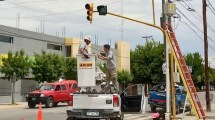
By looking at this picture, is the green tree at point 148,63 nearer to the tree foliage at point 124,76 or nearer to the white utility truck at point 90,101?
the tree foliage at point 124,76

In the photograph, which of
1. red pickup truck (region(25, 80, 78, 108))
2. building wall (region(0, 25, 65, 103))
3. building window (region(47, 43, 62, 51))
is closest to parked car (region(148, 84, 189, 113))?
red pickup truck (region(25, 80, 78, 108))

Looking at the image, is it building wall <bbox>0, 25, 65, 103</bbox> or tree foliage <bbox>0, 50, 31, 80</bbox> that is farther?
building wall <bbox>0, 25, 65, 103</bbox>

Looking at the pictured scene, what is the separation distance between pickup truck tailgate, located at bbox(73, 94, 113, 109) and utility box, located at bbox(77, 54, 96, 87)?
→ 1.34 ft

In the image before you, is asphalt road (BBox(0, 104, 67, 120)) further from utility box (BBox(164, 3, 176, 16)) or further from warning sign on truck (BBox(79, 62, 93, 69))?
warning sign on truck (BBox(79, 62, 93, 69))

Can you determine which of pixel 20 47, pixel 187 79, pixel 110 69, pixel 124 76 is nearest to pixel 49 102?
pixel 20 47

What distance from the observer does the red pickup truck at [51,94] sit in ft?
104

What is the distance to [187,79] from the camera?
1647cm

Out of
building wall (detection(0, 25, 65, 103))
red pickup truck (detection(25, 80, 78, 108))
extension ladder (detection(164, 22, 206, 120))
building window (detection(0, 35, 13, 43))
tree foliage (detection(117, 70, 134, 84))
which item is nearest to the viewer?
extension ladder (detection(164, 22, 206, 120))

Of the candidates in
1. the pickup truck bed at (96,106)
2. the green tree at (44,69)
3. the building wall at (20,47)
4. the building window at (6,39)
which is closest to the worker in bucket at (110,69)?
the pickup truck bed at (96,106)

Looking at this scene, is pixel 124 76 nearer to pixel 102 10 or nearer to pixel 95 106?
pixel 102 10

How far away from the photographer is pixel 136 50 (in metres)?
67.0

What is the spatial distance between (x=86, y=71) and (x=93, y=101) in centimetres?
104

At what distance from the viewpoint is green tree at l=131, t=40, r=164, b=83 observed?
6334cm

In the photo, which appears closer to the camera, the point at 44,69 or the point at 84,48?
the point at 84,48
